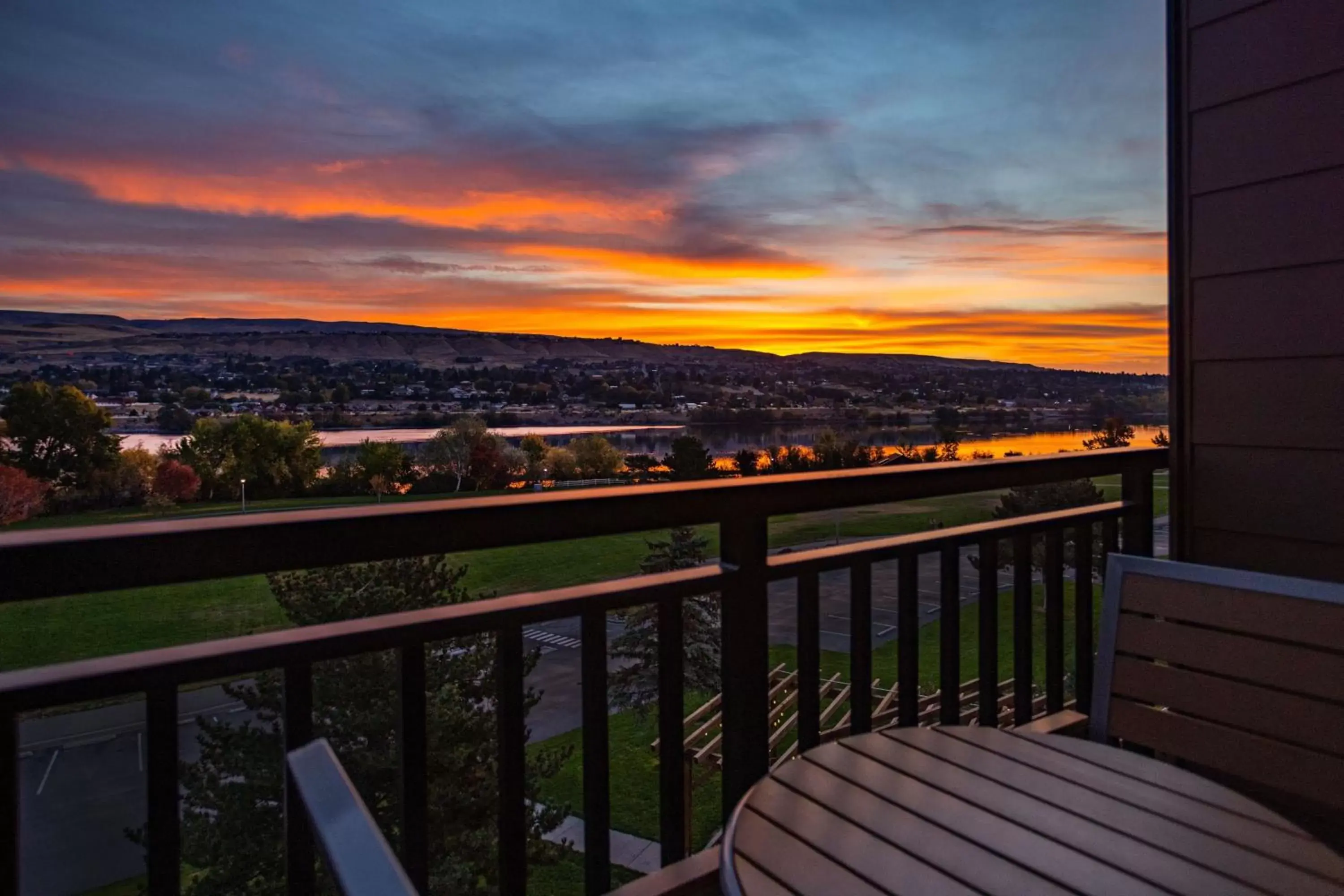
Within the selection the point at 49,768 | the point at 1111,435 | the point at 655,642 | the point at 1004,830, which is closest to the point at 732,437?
the point at 1111,435

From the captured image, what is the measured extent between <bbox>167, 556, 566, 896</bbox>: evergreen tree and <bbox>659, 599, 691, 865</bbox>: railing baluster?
5.59 m

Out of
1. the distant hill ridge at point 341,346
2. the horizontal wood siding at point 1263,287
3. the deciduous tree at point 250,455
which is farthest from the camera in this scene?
the distant hill ridge at point 341,346

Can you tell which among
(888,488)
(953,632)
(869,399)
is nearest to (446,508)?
(888,488)

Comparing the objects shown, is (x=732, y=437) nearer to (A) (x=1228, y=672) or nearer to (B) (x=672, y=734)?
(B) (x=672, y=734)

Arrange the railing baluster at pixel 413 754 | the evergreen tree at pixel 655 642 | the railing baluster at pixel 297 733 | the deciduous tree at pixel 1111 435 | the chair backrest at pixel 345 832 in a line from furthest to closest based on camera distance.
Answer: the evergreen tree at pixel 655 642 < the deciduous tree at pixel 1111 435 < the railing baluster at pixel 413 754 < the railing baluster at pixel 297 733 < the chair backrest at pixel 345 832

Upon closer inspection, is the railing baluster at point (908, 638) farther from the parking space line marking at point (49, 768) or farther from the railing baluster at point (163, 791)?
the parking space line marking at point (49, 768)

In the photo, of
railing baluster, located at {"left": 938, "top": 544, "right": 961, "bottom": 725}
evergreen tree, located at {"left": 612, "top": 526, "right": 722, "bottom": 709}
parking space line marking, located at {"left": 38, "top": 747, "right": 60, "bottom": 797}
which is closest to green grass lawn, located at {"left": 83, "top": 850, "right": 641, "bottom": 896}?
evergreen tree, located at {"left": 612, "top": 526, "right": 722, "bottom": 709}

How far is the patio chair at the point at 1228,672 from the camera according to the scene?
54.4 inches

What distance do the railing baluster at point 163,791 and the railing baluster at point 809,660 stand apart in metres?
1.12

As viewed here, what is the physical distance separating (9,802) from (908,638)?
1621mm

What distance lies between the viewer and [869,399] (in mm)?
4039

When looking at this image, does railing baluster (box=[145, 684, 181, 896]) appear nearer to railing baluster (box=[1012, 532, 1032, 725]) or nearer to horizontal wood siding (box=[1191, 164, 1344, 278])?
railing baluster (box=[1012, 532, 1032, 725])

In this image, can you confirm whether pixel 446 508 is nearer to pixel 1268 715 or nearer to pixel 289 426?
pixel 1268 715

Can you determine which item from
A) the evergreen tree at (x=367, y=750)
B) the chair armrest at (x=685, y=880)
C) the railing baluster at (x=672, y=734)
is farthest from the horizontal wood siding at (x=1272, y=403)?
the evergreen tree at (x=367, y=750)
